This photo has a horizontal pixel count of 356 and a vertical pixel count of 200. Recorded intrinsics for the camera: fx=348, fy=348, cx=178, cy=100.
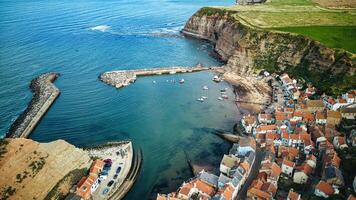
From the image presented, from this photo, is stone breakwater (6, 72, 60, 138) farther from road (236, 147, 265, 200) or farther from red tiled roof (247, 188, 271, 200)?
red tiled roof (247, 188, 271, 200)

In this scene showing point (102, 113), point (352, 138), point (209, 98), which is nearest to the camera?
point (352, 138)

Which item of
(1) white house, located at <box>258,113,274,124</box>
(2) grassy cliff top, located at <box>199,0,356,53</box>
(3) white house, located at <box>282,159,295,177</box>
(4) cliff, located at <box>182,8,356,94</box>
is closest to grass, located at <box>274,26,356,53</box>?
(2) grassy cliff top, located at <box>199,0,356,53</box>

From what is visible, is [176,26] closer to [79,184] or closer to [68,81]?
[68,81]

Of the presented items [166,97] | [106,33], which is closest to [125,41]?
[106,33]

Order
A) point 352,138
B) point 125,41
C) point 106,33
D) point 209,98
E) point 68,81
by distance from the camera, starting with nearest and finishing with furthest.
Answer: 1. point 352,138
2. point 209,98
3. point 68,81
4. point 125,41
5. point 106,33

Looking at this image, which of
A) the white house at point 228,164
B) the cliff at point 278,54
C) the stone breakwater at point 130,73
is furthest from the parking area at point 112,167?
the cliff at point 278,54

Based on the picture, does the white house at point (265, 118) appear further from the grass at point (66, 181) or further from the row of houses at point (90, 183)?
the grass at point (66, 181)
